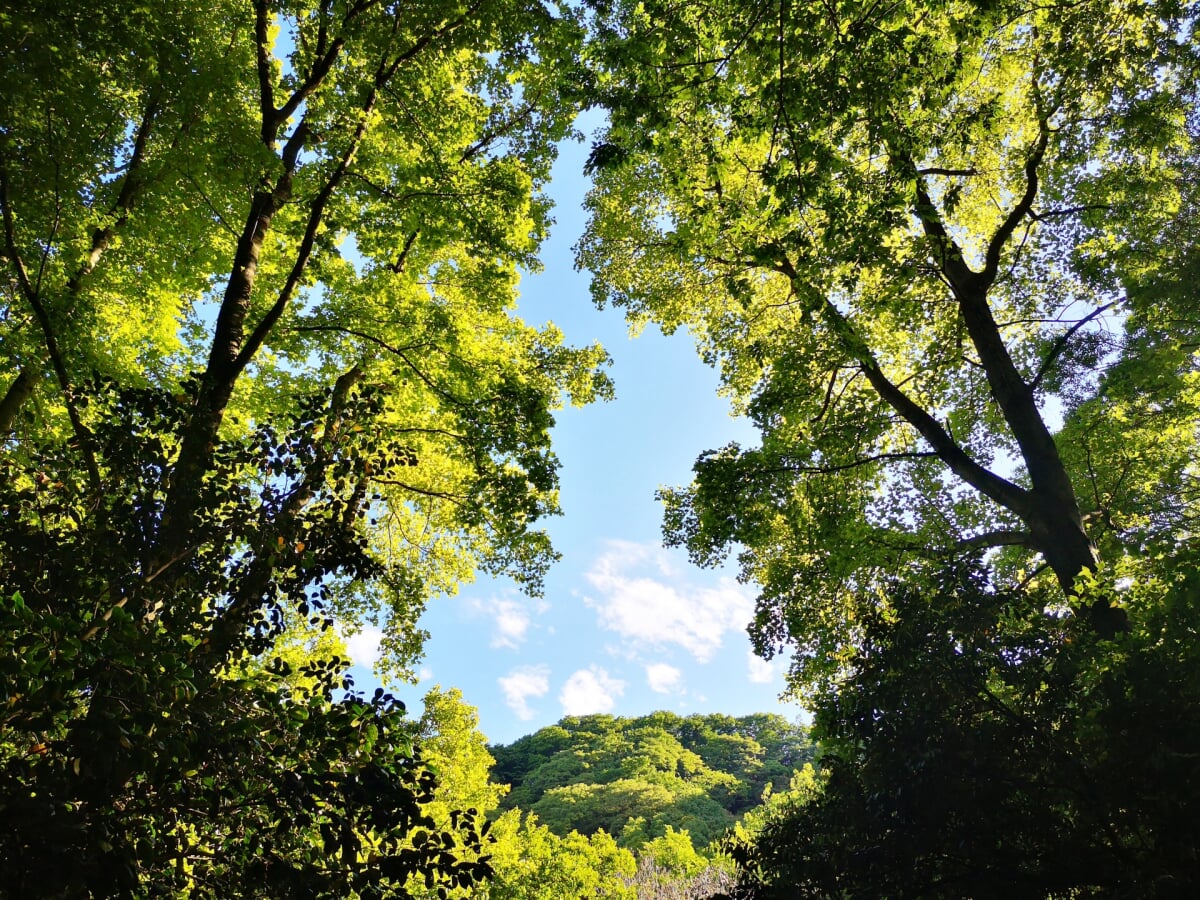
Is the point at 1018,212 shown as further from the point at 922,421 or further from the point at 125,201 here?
the point at 125,201

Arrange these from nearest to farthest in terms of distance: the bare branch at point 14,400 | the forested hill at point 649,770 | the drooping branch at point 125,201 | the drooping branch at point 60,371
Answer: the drooping branch at point 60,371 → the drooping branch at point 125,201 → the bare branch at point 14,400 → the forested hill at point 649,770

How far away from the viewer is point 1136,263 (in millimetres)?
8266

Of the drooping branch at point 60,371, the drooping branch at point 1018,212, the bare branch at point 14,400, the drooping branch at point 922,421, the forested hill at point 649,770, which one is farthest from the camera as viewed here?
the forested hill at point 649,770

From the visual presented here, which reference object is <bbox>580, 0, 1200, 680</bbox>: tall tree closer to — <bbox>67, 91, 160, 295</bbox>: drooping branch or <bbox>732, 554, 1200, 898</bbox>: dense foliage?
<bbox>732, 554, 1200, 898</bbox>: dense foliage

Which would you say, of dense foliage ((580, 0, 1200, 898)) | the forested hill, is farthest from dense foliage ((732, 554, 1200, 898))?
the forested hill

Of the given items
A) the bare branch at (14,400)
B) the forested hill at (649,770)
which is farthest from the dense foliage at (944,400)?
the forested hill at (649,770)

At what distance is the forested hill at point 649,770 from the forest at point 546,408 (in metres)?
23.4

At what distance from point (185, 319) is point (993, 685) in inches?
466

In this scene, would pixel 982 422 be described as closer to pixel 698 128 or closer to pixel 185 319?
pixel 698 128

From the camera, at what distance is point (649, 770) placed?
148 feet

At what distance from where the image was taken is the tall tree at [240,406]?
90.0 inches

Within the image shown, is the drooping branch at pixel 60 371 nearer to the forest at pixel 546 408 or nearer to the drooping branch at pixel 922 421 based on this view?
the forest at pixel 546 408

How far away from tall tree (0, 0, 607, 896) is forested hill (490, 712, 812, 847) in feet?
85.3

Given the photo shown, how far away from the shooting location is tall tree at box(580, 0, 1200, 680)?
5.17m
